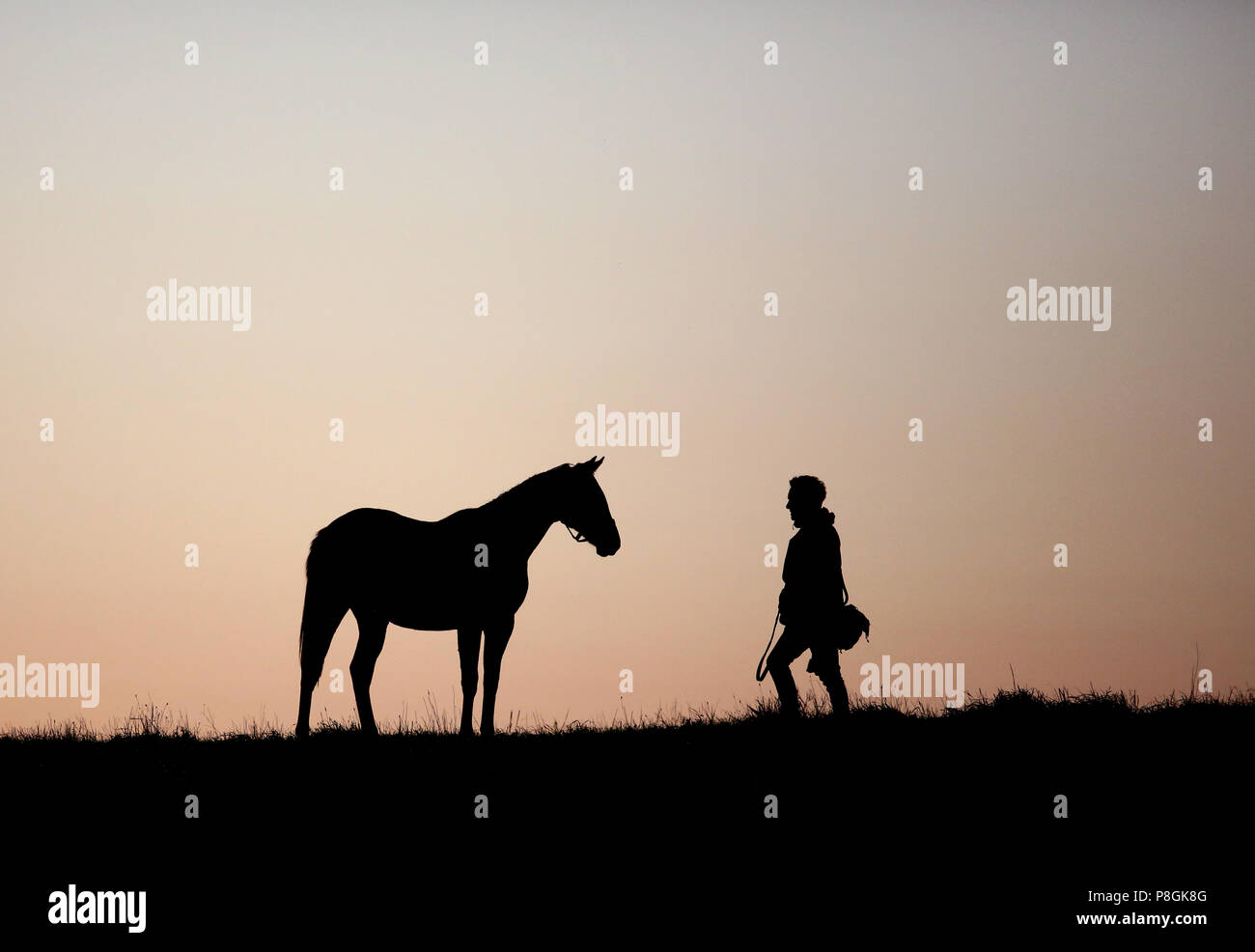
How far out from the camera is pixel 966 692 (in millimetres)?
13070

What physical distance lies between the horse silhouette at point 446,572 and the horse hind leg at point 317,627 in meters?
0.01

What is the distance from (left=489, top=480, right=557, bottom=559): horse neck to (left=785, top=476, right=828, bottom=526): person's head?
2.77 metres

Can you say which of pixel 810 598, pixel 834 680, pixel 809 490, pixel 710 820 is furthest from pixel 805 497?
pixel 710 820

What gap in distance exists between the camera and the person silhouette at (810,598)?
12.4 meters

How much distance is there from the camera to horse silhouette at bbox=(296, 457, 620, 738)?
13.8 m

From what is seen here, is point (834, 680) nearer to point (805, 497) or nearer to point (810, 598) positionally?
point (810, 598)

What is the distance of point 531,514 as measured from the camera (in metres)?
14.1

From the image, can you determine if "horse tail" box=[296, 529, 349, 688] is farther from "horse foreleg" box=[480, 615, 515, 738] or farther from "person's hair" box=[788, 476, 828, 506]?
"person's hair" box=[788, 476, 828, 506]

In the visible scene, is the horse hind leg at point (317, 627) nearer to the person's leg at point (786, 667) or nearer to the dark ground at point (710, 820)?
the dark ground at point (710, 820)

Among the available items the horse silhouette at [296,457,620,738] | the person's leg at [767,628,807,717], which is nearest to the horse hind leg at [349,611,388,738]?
the horse silhouette at [296,457,620,738]

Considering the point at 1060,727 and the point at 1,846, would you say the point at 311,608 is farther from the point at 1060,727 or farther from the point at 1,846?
the point at 1060,727
